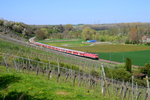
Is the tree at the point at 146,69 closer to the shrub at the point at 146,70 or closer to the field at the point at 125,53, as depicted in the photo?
the shrub at the point at 146,70

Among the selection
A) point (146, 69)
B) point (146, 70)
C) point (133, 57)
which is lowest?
point (133, 57)

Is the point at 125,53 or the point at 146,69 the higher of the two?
the point at 146,69

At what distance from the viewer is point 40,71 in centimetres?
2530

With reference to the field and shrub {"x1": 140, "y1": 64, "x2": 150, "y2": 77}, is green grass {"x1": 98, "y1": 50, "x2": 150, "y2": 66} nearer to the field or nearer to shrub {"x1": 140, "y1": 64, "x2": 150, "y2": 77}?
the field

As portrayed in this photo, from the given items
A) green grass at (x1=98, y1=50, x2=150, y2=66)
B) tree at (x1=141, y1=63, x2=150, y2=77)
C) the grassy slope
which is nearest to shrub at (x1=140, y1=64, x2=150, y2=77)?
tree at (x1=141, y1=63, x2=150, y2=77)

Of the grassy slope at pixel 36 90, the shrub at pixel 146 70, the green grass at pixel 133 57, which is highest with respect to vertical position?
the grassy slope at pixel 36 90

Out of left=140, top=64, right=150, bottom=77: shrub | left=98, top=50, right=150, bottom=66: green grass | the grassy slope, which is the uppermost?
the grassy slope

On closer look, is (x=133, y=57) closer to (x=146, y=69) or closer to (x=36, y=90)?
(x=146, y=69)

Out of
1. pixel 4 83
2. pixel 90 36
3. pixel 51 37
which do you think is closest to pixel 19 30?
pixel 51 37

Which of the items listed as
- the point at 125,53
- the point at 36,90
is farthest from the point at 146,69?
the point at 125,53

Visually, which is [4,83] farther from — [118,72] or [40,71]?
[118,72]

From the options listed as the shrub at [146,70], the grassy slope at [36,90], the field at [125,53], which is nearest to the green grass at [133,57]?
the field at [125,53]

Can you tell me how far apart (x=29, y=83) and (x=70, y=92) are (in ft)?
10.8

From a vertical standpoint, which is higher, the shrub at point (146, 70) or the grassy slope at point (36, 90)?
the grassy slope at point (36, 90)
